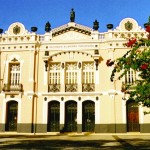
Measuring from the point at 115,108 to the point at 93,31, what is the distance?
7.32 m

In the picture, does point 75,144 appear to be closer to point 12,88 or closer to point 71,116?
point 71,116

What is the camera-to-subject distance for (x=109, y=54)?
28000mm

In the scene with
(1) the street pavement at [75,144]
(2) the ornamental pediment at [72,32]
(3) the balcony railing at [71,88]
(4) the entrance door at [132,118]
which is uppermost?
(2) the ornamental pediment at [72,32]

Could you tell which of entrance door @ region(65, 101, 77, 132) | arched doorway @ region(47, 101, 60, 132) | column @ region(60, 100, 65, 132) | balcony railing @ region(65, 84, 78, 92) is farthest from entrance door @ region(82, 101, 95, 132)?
arched doorway @ region(47, 101, 60, 132)

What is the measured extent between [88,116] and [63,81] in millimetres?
3843

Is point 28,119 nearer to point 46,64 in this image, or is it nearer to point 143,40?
point 46,64

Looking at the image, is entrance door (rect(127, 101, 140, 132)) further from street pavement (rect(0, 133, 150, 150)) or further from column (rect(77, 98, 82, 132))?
street pavement (rect(0, 133, 150, 150))

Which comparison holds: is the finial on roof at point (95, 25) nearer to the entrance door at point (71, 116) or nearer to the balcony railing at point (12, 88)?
the entrance door at point (71, 116)

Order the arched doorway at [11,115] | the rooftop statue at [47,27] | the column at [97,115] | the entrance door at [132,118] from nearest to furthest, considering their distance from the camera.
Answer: the entrance door at [132,118]
the column at [97,115]
the arched doorway at [11,115]
the rooftop statue at [47,27]

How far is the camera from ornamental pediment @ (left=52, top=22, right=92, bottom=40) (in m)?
28.9

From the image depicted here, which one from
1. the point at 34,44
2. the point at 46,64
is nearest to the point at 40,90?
the point at 46,64

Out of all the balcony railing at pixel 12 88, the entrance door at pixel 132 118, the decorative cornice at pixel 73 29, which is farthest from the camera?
the decorative cornice at pixel 73 29

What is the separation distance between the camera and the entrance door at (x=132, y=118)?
2694 centimetres

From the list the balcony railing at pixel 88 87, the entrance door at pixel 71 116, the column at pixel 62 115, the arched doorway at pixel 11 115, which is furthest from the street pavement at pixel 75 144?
the arched doorway at pixel 11 115
